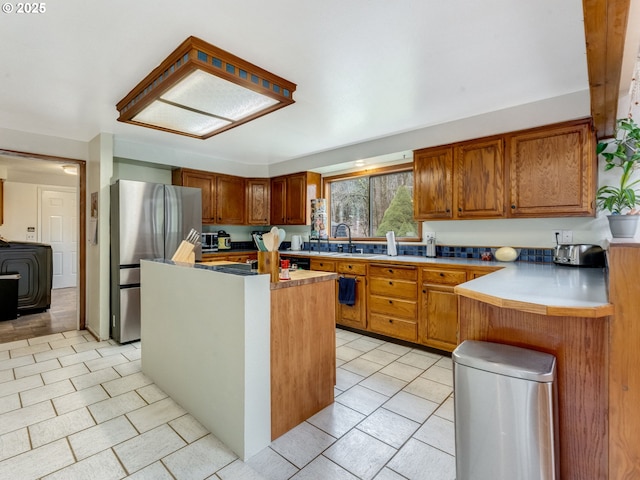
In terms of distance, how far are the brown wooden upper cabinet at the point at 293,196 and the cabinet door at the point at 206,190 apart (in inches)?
39.6

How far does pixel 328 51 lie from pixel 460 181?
194cm

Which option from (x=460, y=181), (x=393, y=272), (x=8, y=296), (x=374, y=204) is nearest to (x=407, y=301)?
(x=393, y=272)

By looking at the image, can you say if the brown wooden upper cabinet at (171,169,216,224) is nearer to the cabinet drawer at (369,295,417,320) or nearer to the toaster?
the cabinet drawer at (369,295,417,320)

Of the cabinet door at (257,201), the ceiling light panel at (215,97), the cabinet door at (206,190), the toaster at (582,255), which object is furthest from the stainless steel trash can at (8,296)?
the toaster at (582,255)

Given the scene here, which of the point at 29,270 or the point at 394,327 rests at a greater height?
the point at 29,270

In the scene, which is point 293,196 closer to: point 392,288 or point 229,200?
point 229,200

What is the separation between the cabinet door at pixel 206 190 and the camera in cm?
462

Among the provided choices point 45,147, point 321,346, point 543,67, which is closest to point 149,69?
point 321,346

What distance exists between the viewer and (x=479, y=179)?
3.12 metres

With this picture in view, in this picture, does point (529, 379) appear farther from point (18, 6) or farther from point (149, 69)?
point (18, 6)

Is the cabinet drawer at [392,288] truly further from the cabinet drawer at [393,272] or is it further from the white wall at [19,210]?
the white wall at [19,210]

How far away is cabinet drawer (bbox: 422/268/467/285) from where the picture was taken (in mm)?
2968

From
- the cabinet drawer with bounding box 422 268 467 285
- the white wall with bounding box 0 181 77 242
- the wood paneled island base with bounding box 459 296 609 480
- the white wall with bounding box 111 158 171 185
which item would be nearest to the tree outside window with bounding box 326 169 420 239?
the cabinet drawer with bounding box 422 268 467 285

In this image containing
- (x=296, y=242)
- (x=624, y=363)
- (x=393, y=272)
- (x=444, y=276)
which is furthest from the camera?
(x=296, y=242)
